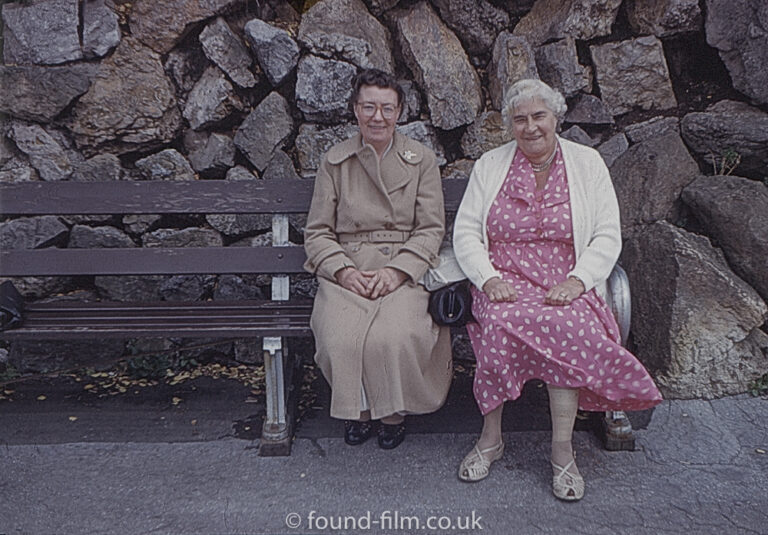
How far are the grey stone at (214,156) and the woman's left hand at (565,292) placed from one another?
2.19 metres

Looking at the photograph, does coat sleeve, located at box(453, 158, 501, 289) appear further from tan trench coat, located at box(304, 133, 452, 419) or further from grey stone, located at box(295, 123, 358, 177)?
grey stone, located at box(295, 123, 358, 177)

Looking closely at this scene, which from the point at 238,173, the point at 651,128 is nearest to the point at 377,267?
the point at 238,173

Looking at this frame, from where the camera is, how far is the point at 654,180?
358cm

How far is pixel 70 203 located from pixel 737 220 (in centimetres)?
332

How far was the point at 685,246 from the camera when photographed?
326 cm

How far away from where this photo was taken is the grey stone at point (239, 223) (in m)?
3.97

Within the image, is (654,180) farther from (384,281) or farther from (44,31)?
(44,31)

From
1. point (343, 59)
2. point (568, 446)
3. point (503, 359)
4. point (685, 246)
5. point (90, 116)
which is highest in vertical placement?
point (343, 59)

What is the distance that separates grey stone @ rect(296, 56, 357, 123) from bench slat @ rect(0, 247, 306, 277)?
1087 millimetres

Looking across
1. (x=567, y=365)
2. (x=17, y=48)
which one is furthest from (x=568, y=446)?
(x=17, y=48)

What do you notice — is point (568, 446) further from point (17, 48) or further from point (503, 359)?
point (17, 48)

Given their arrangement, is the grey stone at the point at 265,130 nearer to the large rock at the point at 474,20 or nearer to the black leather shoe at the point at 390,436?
the large rock at the point at 474,20

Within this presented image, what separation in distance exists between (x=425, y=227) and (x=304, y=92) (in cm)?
137

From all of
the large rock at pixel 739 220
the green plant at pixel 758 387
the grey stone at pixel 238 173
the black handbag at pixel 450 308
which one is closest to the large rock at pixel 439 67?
the grey stone at pixel 238 173
